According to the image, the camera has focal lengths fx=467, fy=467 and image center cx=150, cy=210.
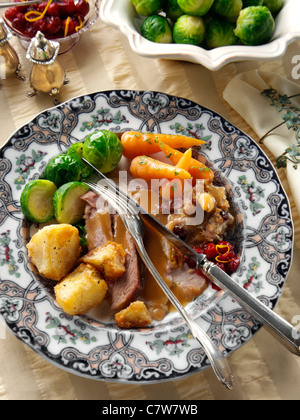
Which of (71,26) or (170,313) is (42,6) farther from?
(170,313)

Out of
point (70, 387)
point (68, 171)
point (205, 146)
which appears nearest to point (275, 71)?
point (205, 146)

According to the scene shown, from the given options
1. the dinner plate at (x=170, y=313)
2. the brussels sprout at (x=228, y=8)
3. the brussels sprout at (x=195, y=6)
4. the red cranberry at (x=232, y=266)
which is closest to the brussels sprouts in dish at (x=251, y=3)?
the brussels sprout at (x=228, y=8)

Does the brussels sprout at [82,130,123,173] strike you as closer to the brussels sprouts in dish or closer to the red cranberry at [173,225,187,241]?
the red cranberry at [173,225,187,241]

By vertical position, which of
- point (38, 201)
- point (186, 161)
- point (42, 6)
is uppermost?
point (42, 6)

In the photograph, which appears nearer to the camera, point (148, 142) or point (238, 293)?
point (238, 293)

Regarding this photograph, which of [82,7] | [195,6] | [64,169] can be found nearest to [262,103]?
[195,6]

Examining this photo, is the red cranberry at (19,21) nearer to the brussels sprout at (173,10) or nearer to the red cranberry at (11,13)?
the red cranberry at (11,13)

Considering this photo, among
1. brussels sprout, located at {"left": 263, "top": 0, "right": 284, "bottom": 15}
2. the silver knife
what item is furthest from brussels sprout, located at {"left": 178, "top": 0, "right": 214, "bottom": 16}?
the silver knife
